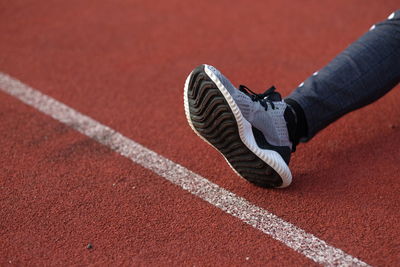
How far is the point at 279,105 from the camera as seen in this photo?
2.08 meters

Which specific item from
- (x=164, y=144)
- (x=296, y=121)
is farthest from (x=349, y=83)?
(x=164, y=144)

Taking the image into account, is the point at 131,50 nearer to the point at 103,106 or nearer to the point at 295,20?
the point at 103,106

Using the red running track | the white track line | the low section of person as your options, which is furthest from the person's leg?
the white track line

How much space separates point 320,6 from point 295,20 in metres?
0.32

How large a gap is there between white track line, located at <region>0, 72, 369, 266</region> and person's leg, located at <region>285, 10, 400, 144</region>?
361 mm

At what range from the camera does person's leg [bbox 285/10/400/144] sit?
2.12 metres

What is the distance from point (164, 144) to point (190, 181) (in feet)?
1.02

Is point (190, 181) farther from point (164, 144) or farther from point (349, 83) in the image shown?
point (349, 83)

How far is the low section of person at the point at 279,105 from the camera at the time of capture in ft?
6.17

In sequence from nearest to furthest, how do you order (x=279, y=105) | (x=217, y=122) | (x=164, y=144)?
(x=217, y=122)
(x=279, y=105)
(x=164, y=144)

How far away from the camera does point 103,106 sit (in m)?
2.75

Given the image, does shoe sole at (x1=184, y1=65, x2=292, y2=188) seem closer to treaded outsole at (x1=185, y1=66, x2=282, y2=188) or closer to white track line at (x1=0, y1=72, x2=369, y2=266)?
treaded outsole at (x1=185, y1=66, x2=282, y2=188)

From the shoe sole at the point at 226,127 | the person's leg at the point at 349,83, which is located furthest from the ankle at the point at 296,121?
the shoe sole at the point at 226,127

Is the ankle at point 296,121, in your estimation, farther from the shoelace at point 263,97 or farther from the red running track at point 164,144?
the red running track at point 164,144
